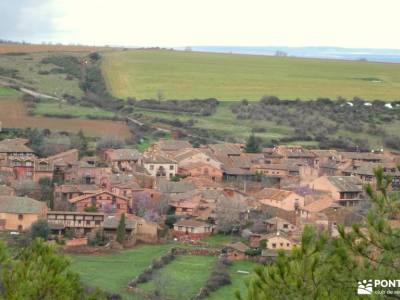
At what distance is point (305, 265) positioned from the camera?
11.5 metres

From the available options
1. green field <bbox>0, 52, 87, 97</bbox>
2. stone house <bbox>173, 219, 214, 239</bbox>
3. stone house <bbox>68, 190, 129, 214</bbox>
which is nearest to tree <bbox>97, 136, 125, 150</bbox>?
stone house <bbox>68, 190, 129, 214</bbox>

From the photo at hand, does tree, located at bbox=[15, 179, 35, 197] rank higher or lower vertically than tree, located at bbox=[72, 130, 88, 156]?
lower

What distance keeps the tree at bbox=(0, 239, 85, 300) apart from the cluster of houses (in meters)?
15.5

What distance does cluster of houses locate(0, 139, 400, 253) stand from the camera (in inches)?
1348

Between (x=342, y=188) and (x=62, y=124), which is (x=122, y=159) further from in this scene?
(x=62, y=124)

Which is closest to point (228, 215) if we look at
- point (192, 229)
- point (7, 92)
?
point (192, 229)

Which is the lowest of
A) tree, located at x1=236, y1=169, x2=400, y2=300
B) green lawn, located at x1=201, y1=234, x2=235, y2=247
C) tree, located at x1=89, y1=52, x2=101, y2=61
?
green lawn, located at x1=201, y1=234, x2=235, y2=247

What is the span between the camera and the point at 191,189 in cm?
4103

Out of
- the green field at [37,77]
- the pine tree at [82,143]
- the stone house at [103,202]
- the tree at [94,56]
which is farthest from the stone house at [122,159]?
the tree at [94,56]

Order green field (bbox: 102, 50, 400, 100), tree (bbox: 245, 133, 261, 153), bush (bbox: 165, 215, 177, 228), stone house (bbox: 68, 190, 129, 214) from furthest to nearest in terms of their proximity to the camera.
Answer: green field (bbox: 102, 50, 400, 100)
tree (bbox: 245, 133, 261, 153)
stone house (bbox: 68, 190, 129, 214)
bush (bbox: 165, 215, 177, 228)

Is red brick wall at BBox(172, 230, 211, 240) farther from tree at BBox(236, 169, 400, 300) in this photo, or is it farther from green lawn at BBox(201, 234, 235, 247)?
tree at BBox(236, 169, 400, 300)

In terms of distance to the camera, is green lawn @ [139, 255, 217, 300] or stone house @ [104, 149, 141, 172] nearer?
green lawn @ [139, 255, 217, 300]

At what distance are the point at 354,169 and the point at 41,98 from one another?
98.1ft

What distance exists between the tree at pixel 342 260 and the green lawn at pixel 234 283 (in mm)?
11803
